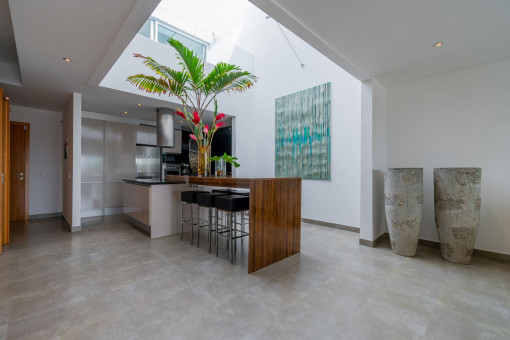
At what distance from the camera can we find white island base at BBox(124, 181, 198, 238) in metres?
3.47

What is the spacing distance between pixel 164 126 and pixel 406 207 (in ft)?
15.0

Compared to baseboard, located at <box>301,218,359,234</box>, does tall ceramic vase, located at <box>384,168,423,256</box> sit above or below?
above

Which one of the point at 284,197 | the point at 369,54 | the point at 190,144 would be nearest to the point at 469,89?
the point at 369,54

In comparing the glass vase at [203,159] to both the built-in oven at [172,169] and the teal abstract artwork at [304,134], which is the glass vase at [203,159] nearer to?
the teal abstract artwork at [304,134]

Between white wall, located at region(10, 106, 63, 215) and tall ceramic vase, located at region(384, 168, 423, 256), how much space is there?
6686 mm

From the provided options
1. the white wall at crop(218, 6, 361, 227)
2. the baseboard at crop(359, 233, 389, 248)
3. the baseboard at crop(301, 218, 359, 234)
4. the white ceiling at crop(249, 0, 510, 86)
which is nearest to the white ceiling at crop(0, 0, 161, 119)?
the white ceiling at crop(249, 0, 510, 86)

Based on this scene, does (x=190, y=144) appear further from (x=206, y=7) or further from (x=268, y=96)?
(x=206, y=7)

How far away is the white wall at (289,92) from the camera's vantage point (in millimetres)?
3883

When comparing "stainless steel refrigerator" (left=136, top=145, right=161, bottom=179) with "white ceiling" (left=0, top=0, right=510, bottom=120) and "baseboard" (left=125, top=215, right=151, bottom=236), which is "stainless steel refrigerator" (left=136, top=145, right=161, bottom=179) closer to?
"baseboard" (left=125, top=215, right=151, bottom=236)

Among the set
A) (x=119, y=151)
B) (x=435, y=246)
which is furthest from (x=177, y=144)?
(x=435, y=246)

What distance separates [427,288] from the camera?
2.00m

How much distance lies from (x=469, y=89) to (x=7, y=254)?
6.18 meters

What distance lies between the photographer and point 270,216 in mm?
2467

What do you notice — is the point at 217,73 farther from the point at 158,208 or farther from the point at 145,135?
the point at 145,135
